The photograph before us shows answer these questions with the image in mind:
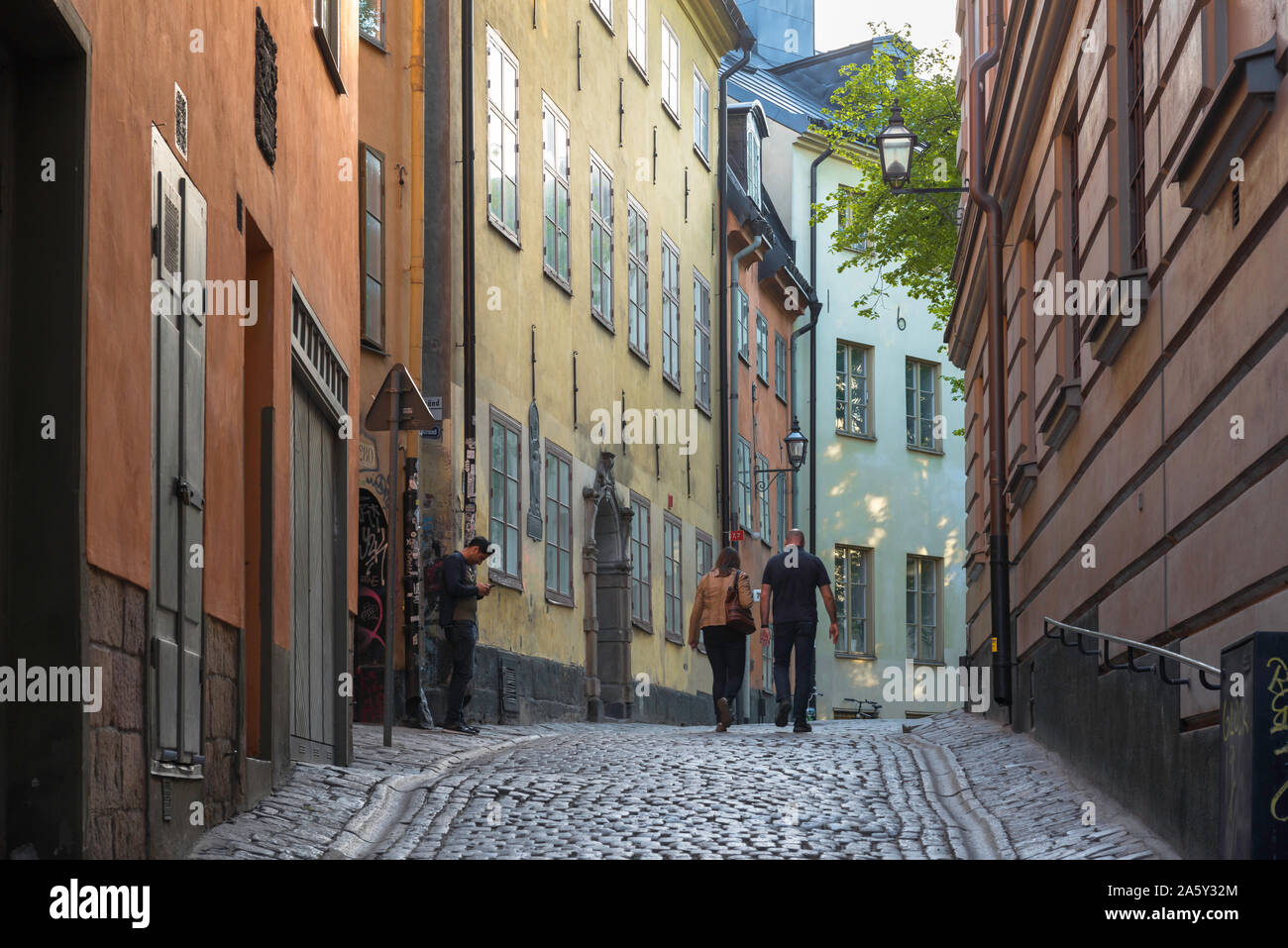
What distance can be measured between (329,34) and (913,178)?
15.7 metres

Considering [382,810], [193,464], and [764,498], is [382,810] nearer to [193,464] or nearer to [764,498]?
[193,464]

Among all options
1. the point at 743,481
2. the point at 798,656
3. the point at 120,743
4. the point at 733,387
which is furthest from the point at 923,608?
the point at 120,743

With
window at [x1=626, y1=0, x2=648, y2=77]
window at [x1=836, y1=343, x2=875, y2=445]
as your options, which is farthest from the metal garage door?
window at [x1=836, y1=343, x2=875, y2=445]

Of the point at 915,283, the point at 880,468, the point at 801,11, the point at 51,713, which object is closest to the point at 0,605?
the point at 51,713

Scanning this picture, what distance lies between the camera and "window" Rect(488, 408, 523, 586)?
725 inches

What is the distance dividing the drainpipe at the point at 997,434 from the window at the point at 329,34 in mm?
5280

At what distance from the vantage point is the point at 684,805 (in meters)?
10.2

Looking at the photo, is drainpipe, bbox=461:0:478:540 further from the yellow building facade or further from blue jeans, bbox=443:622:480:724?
blue jeans, bbox=443:622:480:724
